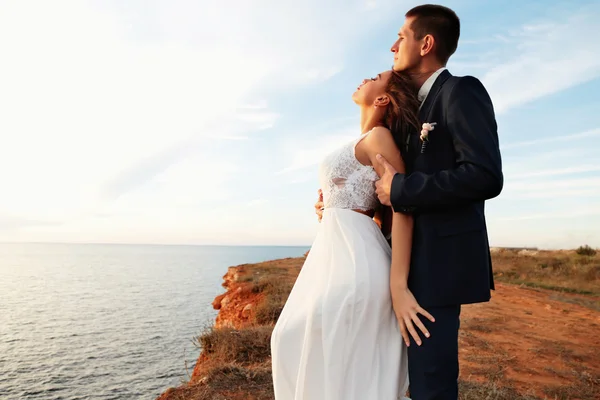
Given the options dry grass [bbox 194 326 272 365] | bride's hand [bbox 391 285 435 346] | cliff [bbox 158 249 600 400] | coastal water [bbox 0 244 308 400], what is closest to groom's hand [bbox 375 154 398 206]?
bride's hand [bbox 391 285 435 346]

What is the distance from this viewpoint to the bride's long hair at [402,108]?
2.03 meters

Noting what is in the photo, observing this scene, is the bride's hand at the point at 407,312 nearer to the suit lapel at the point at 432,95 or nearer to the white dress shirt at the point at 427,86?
the suit lapel at the point at 432,95

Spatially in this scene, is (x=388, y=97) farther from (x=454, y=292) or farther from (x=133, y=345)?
(x=133, y=345)

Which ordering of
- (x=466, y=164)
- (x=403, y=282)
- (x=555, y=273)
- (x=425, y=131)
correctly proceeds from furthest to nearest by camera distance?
A: 1. (x=555, y=273)
2. (x=403, y=282)
3. (x=425, y=131)
4. (x=466, y=164)

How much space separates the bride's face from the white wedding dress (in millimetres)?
681

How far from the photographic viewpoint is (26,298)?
1548 inches

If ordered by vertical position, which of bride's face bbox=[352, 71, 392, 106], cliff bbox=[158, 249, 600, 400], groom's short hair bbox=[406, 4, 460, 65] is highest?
groom's short hair bbox=[406, 4, 460, 65]

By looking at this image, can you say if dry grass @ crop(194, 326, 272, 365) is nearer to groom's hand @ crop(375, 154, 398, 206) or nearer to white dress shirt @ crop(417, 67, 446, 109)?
groom's hand @ crop(375, 154, 398, 206)

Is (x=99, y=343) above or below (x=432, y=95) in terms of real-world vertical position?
below

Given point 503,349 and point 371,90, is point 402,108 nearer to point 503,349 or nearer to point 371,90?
point 371,90

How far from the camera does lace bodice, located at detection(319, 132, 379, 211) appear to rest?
7.54 feet

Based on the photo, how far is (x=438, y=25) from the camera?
2.04 m

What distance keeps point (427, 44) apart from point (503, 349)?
23.3ft

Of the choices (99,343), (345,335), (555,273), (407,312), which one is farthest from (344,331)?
(99,343)
